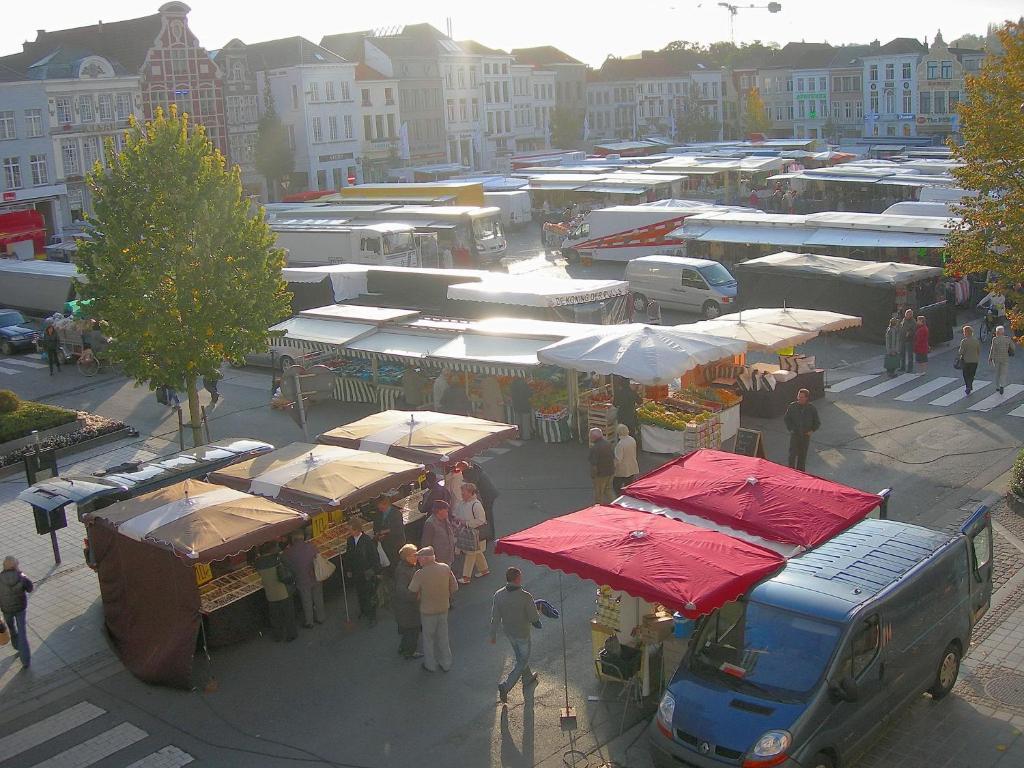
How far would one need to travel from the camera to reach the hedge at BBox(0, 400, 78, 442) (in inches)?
923

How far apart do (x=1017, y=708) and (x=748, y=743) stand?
3.79m

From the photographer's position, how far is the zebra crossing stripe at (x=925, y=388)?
23688 mm

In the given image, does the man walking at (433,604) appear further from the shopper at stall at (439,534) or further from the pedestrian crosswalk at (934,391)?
the pedestrian crosswalk at (934,391)

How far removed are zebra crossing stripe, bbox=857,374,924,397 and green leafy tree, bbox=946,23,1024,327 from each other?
4921 mm

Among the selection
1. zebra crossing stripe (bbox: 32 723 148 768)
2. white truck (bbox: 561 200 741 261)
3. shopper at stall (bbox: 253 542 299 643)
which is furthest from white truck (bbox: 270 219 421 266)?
zebra crossing stripe (bbox: 32 723 148 768)

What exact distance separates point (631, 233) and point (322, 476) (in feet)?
99.6

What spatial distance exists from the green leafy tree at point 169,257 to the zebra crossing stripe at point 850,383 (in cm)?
1323

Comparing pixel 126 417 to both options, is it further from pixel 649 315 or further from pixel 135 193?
pixel 649 315

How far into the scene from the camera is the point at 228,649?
45.1 ft

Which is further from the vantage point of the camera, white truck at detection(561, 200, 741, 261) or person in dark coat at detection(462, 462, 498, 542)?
white truck at detection(561, 200, 741, 261)

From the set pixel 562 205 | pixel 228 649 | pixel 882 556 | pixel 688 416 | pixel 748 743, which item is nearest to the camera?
pixel 748 743

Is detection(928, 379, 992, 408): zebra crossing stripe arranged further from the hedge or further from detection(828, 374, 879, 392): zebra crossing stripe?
the hedge

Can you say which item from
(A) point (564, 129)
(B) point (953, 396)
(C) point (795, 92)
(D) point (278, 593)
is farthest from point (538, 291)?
(C) point (795, 92)

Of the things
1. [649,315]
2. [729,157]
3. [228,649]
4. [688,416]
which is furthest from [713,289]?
[729,157]
